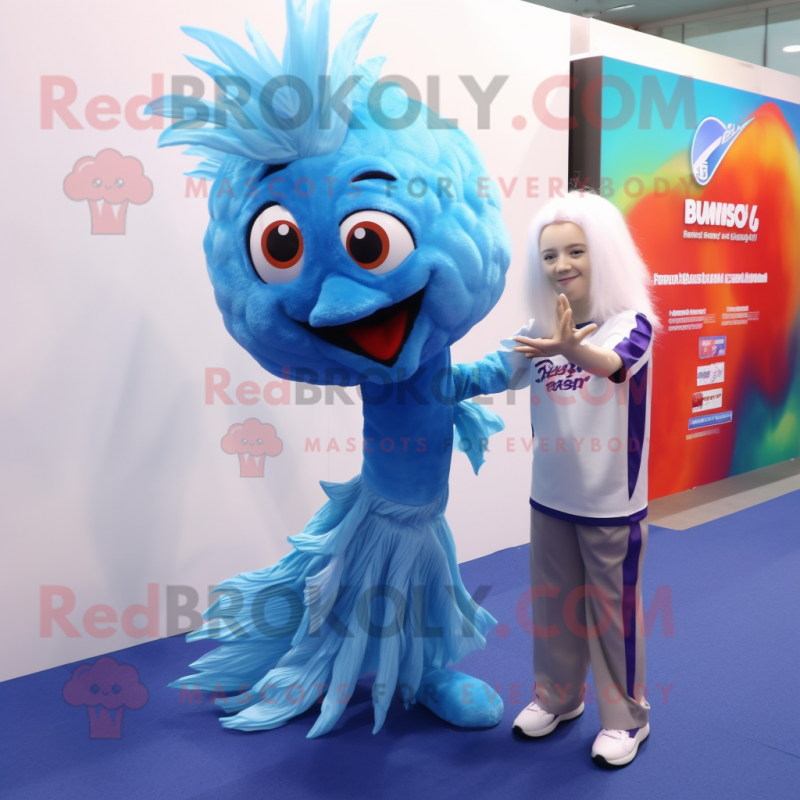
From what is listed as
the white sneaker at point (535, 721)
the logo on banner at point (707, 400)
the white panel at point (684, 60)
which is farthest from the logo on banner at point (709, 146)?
the white sneaker at point (535, 721)

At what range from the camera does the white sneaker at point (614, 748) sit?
187cm

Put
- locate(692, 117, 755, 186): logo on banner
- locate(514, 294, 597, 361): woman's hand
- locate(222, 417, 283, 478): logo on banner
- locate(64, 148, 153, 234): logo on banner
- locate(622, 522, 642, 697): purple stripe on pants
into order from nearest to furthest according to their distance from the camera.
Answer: locate(514, 294, 597, 361): woman's hand
locate(622, 522, 642, 697): purple stripe on pants
locate(64, 148, 153, 234): logo on banner
locate(222, 417, 283, 478): logo on banner
locate(692, 117, 755, 186): logo on banner

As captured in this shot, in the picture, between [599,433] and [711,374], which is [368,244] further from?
[711,374]

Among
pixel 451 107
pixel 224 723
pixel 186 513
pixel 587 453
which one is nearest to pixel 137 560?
pixel 186 513

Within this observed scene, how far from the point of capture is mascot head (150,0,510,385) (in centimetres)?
164

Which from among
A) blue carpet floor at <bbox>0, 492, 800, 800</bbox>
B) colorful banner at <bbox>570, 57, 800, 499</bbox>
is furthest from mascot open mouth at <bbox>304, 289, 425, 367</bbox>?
colorful banner at <bbox>570, 57, 800, 499</bbox>

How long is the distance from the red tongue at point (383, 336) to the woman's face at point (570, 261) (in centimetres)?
37

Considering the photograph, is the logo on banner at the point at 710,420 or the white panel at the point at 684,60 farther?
the logo on banner at the point at 710,420

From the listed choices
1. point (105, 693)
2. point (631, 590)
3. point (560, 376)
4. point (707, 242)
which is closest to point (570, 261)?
point (560, 376)

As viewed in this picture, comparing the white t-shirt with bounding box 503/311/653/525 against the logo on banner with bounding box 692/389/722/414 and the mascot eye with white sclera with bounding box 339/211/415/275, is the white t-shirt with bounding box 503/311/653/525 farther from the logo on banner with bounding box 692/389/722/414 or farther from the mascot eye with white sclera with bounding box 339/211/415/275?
the logo on banner with bounding box 692/389/722/414

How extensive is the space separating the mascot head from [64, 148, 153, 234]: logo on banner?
0.69m

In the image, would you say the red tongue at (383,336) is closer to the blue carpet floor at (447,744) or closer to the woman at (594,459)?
the woman at (594,459)

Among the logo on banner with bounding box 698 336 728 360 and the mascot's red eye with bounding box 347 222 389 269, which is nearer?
the mascot's red eye with bounding box 347 222 389 269

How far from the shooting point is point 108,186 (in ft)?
7.74
